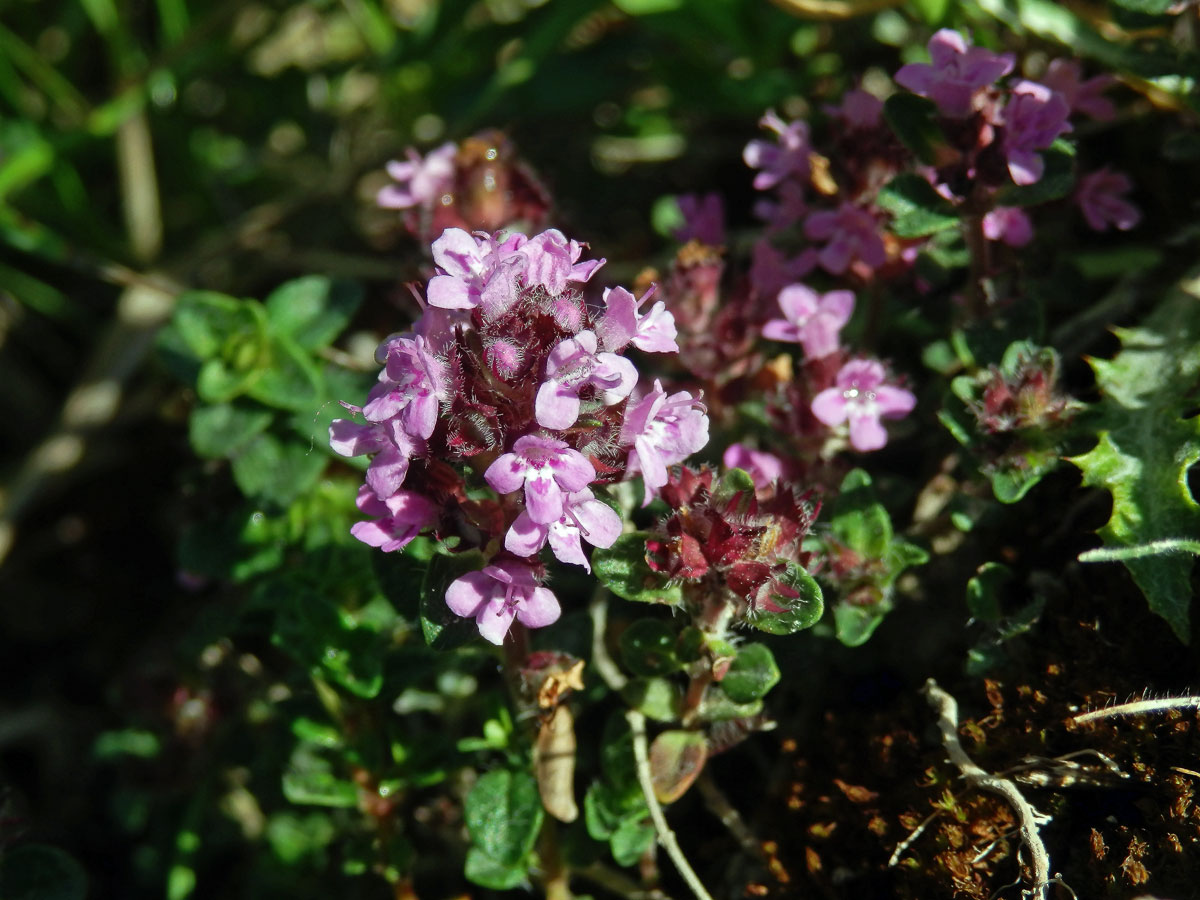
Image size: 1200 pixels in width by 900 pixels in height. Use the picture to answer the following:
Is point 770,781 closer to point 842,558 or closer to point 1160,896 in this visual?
point 842,558

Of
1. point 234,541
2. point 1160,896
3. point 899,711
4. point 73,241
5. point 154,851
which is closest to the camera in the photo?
point 1160,896

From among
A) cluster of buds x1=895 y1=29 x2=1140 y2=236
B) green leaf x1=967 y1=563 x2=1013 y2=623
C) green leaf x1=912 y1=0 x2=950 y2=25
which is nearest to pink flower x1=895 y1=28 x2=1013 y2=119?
cluster of buds x1=895 y1=29 x2=1140 y2=236

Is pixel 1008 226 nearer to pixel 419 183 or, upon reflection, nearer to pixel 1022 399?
pixel 1022 399

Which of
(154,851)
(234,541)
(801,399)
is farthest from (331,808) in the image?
(801,399)

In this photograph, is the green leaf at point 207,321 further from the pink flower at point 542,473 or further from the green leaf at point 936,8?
the green leaf at point 936,8

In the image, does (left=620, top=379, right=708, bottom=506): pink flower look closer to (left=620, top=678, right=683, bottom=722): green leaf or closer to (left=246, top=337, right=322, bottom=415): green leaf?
(left=620, top=678, right=683, bottom=722): green leaf

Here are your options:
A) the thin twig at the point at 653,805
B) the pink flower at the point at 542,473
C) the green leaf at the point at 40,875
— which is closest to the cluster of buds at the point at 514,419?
the pink flower at the point at 542,473

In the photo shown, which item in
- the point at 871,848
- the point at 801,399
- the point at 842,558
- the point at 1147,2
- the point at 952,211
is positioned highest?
the point at 1147,2

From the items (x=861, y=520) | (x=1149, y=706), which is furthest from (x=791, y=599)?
(x=1149, y=706)
